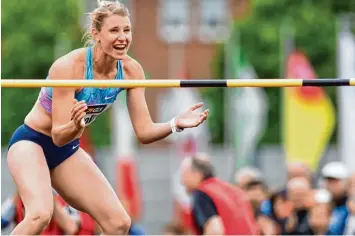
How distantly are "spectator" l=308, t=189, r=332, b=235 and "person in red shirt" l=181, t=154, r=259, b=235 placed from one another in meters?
1.08

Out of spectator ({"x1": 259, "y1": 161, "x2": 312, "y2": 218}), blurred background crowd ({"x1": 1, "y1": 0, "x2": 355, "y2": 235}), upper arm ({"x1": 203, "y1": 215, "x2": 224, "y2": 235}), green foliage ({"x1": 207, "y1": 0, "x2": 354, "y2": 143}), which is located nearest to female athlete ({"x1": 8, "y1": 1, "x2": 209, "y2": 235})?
upper arm ({"x1": 203, "y1": 215, "x2": 224, "y2": 235})

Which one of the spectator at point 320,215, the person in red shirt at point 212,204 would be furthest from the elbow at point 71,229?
the spectator at point 320,215

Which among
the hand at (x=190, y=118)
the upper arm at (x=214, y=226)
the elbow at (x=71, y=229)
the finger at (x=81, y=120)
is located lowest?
the elbow at (x=71, y=229)

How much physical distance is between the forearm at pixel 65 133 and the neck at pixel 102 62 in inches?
22.0

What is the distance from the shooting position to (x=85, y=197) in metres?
9.25

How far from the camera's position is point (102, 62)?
9.27 m

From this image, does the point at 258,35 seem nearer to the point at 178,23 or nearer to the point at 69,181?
the point at 178,23

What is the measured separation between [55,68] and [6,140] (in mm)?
44008

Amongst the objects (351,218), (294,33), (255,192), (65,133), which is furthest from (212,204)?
(294,33)

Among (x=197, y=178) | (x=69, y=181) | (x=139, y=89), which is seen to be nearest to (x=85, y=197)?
(x=69, y=181)

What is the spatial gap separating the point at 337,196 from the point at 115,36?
4.11 m

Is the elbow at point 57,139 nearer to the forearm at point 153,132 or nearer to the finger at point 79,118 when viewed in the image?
the finger at point 79,118

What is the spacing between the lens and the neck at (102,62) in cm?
920

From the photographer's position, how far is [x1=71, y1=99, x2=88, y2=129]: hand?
863 cm
